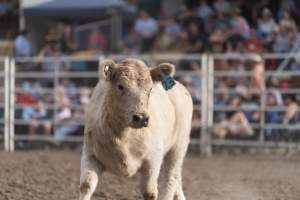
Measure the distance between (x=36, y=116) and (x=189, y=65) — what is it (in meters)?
3.10

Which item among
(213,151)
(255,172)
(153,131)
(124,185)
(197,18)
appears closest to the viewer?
(153,131)

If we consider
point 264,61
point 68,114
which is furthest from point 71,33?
point 264,61

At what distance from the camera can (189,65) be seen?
535 inches

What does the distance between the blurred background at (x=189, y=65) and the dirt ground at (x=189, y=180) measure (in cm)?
106

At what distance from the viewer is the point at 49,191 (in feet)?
24.6

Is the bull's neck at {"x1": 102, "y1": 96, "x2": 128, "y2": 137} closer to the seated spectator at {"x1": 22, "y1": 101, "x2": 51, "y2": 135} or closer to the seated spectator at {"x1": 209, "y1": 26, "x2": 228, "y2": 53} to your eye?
the seated spectator at {"x1": 22, "y1": 101, "x2": 51, "y2": 135}

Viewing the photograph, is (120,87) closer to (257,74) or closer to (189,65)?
(257,74)

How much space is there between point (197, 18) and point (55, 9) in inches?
125

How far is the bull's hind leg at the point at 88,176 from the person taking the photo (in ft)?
18.3

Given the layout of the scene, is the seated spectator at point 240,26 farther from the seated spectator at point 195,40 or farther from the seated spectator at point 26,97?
the seated spectator at point 26,97

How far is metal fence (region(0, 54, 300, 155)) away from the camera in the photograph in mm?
12422

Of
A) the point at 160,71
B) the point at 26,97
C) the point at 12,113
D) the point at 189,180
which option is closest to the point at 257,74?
the point at 189,180

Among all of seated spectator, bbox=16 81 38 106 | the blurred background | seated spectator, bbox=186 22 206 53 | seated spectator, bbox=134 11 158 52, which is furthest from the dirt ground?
seated spectator, bbox=134 11 158 52

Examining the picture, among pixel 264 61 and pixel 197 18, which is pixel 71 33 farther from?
pixel 264 61
